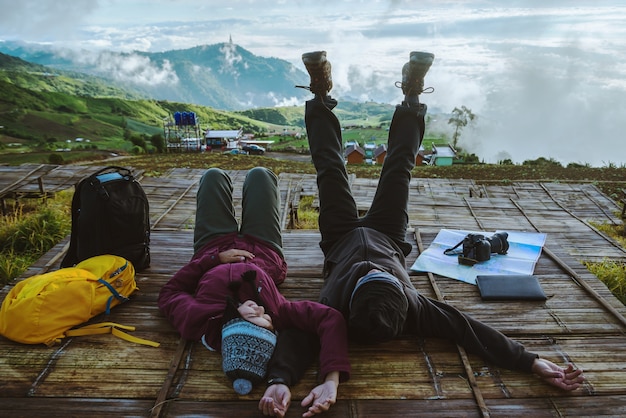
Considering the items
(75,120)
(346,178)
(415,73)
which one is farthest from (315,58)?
(75,120)

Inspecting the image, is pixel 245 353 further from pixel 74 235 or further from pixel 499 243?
pixel 499 243

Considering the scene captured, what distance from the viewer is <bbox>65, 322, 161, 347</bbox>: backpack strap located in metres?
2.52

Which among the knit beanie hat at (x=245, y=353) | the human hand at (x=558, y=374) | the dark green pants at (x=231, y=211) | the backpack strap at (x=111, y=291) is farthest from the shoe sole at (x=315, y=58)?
the human hand at (x=558, y=374)

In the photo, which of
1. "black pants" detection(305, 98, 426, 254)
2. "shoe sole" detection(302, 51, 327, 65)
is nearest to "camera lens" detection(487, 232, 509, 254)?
"black pants" detection(305, 98, 426, 254)

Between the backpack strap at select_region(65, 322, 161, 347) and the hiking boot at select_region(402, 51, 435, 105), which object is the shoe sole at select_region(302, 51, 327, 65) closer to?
the hiking boot at select_region(402, 51, 435, 105)

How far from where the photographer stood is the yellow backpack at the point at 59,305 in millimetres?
2418

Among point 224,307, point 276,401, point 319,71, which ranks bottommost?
point 276,401

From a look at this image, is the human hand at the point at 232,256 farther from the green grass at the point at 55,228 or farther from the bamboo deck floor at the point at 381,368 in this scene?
the green grass at the point at 55,228

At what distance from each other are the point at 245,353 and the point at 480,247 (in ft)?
7.42

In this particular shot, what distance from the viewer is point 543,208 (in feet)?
28.9

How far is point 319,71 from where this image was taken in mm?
3193

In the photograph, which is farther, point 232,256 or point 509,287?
point 509,287

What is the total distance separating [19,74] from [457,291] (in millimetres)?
119133

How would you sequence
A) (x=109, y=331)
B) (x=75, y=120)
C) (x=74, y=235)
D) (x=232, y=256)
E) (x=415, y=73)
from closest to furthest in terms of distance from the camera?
(x=109, y=331)
(x=232, y=256)
(x=74, y=235)
(x=415, y=73)
(x=75, y=120)
